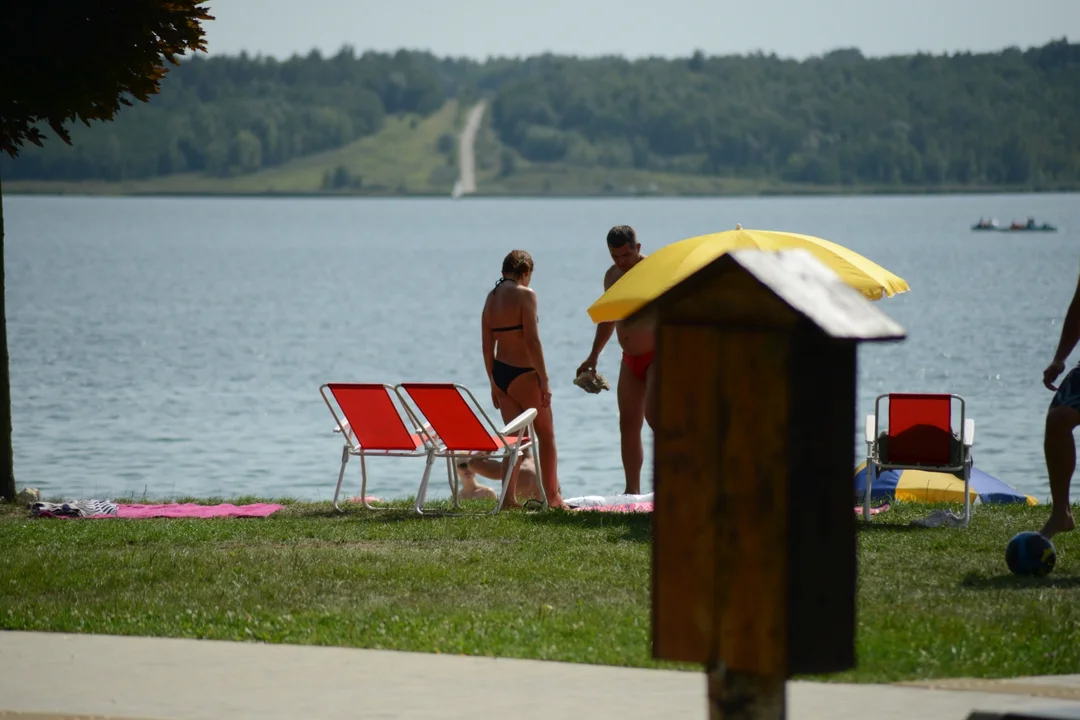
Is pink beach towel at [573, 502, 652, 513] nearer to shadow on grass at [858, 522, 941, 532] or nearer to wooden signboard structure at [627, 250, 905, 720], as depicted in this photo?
shadow on grass at [858, 522, 941, 532]

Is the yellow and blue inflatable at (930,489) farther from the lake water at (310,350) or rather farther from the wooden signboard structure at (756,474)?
the wooden signboard structure at (756,474)

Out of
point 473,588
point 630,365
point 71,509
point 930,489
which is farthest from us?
point 930,489

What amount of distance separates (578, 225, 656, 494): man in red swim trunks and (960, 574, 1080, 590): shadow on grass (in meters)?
3.24

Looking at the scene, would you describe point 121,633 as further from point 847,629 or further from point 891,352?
point 891,352

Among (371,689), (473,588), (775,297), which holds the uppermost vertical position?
(775,297)

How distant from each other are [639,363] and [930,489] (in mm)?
2935

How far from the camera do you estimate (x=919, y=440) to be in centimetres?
934

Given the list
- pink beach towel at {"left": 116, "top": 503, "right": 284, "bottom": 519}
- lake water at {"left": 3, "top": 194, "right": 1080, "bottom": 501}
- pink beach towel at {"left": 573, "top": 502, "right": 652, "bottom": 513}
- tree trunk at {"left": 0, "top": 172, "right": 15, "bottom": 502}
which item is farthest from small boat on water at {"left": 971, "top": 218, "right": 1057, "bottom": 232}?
tree trunk at {"left": 0, "top": 172, "right": 15, "bottom": 502}

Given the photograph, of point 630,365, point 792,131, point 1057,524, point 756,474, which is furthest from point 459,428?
point 792,131

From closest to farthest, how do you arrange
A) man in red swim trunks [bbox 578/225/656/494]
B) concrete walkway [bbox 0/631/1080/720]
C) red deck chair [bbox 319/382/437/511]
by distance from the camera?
concrete walkway [bbox 0/631/1080/720], red deck chair [bbox 319/382/437/511], man in red swim trunks [bbox 578/225/656/494]

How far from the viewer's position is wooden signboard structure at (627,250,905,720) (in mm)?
3389

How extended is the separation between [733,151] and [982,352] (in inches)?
6053

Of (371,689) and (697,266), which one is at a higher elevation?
(697,266)

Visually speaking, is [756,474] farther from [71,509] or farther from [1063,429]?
[71,509]
